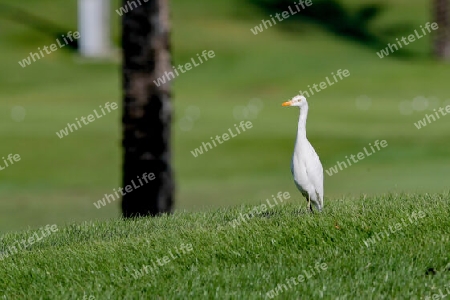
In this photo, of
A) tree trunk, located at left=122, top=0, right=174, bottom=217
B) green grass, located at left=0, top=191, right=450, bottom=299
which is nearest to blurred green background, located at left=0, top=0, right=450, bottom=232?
tree trunk, located at left=122, top=0, right=174, bottom=217

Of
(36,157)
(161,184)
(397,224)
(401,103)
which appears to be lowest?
(401,103)

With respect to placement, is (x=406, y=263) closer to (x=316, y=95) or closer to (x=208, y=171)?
(x=208, y=171)

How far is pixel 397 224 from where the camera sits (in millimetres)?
8734

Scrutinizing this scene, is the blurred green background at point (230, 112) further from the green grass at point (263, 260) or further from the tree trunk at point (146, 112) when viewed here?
the green grass at point (263, 260)

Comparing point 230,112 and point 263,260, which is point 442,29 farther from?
point 263,260

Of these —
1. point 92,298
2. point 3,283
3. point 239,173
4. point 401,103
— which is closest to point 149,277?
point 92,298

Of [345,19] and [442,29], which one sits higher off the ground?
[442,29]

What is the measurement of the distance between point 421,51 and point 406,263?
39575mm

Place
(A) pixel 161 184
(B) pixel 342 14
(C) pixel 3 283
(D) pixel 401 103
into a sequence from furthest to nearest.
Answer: (B) pixel 342 14, (D) pixel 401 103, (A) pixel 161 184, (C) pixel 3 283

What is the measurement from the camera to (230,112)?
29.1 meters

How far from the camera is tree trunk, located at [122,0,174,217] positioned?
Answer: 48.2 ft

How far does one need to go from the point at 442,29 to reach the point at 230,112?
50.1ft

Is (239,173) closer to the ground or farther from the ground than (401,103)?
farther from the ground

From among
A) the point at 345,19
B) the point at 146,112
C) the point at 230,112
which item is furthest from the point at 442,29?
the point at 146,112
